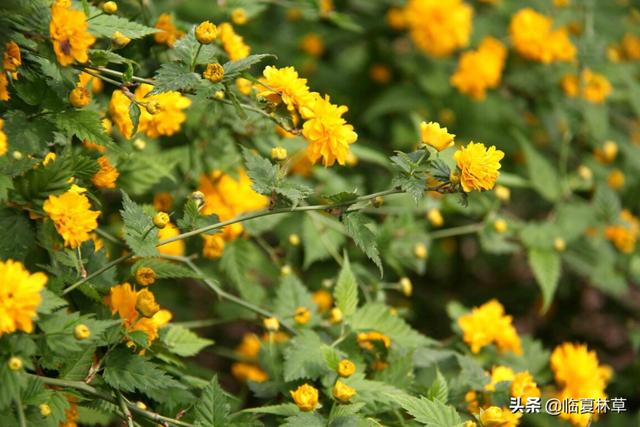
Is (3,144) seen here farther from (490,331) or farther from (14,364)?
(490,331)

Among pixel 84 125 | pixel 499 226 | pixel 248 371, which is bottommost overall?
pixel 248 371

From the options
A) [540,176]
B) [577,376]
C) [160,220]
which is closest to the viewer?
[160,220]

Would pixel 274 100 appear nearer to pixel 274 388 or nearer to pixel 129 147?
pixel 129 147

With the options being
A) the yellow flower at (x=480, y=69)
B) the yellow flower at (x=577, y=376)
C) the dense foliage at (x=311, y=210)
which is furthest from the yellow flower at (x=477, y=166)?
the yellow flower at (x=480, y=69)

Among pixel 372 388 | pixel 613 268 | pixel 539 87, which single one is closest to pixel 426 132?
pixel 372 388

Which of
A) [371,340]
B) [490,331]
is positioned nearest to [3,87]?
[371,340]

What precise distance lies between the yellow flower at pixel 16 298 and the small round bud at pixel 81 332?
0.09 metres

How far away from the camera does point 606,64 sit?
9.46 ft

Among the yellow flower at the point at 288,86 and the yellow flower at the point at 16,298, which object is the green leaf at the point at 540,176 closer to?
the yellow flower at the point at 288,86

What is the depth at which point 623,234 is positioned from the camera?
2.55 metres

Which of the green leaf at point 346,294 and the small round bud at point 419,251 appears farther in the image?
the small round bud at point 419,251

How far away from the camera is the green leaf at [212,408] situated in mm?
1382

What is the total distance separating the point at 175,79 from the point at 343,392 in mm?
625

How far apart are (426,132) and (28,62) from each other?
69 cm
